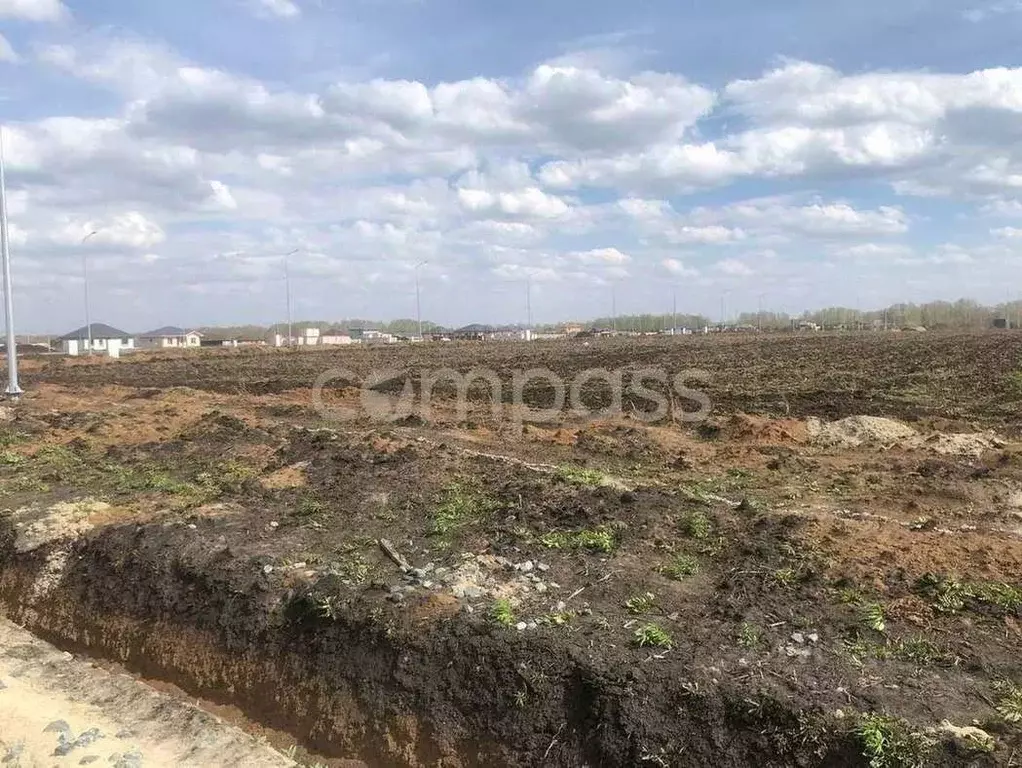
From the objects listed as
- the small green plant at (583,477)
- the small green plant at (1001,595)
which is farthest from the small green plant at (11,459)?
the small green plant at (1001,595)

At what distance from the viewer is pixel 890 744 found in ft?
14.3

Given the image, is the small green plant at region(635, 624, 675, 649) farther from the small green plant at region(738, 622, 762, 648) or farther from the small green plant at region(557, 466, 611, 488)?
the small green plant at region(557, 466, 611, 488)

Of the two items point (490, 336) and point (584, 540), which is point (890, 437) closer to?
point (584, 540)

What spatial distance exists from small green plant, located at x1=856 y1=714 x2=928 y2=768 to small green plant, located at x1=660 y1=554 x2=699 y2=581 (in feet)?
7.96

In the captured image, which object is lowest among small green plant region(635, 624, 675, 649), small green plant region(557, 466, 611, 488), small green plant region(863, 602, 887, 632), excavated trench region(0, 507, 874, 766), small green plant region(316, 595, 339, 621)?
excavated trench region(0, 507, 874, 766)

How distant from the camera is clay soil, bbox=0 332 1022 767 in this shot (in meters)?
5.00

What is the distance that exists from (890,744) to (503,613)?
2860mm

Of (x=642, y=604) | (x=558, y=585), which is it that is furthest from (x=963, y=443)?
(x=558, y=585)

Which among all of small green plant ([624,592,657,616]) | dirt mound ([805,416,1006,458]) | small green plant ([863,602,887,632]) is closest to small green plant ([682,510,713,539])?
small green plant ([624,592,657,616])

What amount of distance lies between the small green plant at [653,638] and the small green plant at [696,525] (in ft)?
7.28

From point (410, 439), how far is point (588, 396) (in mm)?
8584

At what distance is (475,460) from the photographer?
38.4 feet

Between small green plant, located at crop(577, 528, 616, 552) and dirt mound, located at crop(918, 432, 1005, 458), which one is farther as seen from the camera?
dirt mound, located at crop(918, 432, 1005, 458)

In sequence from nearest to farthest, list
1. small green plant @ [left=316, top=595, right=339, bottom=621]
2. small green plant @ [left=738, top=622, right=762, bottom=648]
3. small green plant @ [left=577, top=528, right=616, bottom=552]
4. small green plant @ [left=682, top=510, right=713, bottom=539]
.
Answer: small green plant @ [left=738, top=622, right=762, bottom=648], small green plant @ [left=316, top=595, right=339, bottom=621], small green plant @ [left=577, top=528, right=616, bottom=552], small green plant @ [left=682, top=510, right=713, bottom=539]
